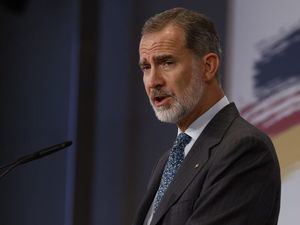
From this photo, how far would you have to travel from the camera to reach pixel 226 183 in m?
1.29

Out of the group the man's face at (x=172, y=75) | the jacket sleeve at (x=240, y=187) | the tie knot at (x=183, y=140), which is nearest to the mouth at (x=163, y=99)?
the man's face at (x=172, y=75)

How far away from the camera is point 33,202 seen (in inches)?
119

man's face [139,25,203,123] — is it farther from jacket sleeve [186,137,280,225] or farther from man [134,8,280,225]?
jacket sleeve [186,137,280,225]

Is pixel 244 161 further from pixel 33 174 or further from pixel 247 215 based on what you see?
pixel 33 174

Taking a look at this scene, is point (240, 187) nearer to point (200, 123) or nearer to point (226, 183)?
point (226, 183)

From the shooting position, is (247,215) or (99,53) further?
(99,53)

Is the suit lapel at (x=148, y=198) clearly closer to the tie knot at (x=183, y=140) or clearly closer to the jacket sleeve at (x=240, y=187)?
the tie knot at (x=183, y=140)

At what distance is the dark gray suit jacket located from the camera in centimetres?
128

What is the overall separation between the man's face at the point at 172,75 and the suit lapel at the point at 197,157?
80 mm

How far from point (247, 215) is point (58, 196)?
5.85 feet

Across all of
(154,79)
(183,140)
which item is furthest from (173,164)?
(154,79)

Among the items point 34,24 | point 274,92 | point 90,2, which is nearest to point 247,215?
point 274,92

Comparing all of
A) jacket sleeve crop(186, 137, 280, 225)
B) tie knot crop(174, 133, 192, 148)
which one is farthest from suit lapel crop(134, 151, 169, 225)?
jacket sleeve crop(186, 137, 280, 225)

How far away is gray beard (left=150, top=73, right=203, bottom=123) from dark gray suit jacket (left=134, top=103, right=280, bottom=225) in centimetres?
9
